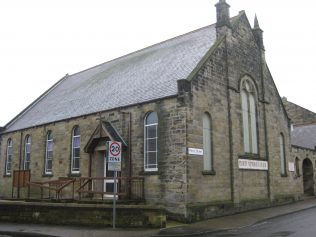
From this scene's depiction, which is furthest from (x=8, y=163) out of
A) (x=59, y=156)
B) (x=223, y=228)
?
(x=223, y=228)

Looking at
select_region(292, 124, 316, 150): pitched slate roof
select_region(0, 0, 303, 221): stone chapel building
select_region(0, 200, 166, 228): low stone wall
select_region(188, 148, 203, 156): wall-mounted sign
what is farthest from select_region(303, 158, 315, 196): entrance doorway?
select_region(0, 200, 166, 228): low stone wall

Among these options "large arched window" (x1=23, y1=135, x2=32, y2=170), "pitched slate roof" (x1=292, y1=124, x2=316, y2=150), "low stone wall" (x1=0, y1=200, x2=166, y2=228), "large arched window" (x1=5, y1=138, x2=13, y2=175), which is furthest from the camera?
"pitched slate roof" (x1=292, y1=124, x2=316, y2=150)

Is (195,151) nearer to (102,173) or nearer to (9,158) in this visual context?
(102,173)

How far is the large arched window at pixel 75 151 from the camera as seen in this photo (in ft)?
71.1

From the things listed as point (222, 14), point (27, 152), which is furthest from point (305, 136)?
point (27, 152)

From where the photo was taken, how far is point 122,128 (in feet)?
61.5

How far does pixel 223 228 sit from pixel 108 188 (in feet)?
26.1

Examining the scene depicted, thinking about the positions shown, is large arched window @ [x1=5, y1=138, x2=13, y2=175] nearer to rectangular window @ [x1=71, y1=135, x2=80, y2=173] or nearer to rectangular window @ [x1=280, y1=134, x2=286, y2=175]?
rectangular window @ [x1=71, y1=135, x2=80, y2=173]

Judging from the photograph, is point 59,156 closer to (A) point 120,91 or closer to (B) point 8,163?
(A) point 120,91

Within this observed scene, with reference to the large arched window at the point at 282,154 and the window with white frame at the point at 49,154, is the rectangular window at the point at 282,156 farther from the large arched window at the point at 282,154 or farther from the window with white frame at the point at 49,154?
the window with white frame at the point at 49,154

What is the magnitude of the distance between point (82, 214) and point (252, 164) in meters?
9.84

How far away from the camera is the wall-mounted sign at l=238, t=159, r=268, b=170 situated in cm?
1905

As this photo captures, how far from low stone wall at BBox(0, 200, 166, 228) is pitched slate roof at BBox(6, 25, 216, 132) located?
559 cm

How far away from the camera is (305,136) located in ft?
111
